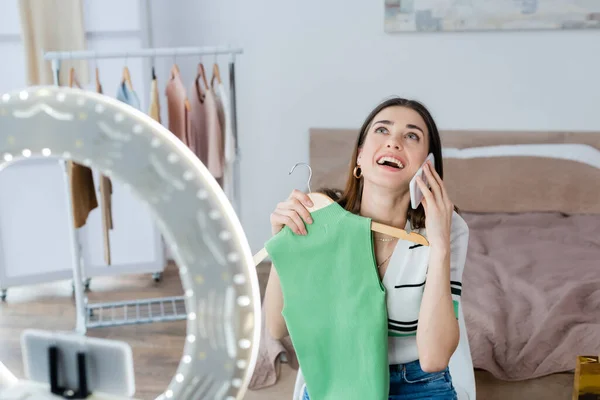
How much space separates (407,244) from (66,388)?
0.77 m

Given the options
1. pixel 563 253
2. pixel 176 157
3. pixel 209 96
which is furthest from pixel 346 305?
pixel 563 253

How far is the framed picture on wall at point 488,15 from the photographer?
3215mm

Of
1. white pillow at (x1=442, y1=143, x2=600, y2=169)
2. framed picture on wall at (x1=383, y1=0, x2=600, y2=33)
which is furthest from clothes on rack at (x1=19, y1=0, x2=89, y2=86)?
white pillow at (x1=442, y1=143, x2=600, y2=169)

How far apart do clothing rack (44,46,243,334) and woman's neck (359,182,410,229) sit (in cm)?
145

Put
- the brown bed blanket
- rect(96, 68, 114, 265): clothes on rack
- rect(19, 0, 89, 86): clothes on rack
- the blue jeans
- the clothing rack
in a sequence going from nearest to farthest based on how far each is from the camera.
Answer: the blue jeans
the brown bed blanket
the clothing rack
rect(96, 68, 114, 265): clothes on rack
rect(19, 0, 89, 86): clothes on rack

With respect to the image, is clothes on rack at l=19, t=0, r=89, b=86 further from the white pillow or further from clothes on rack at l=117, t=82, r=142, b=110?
the white pillow

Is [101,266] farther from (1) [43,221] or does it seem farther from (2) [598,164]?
(2) [598,164]

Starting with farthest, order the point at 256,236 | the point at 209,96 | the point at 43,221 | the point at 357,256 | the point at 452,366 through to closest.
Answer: the point at 256,236 → the point at 43,221 → the point at 209,96 → the point at 452,366 → the point at 357,256

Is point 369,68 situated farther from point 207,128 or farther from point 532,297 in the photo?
point 532,297

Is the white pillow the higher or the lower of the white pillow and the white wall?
the lower

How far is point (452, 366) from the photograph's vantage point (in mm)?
1607

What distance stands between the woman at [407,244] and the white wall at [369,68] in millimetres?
2259

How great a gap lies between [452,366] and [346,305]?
69cm

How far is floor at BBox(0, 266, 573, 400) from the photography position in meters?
2.05
